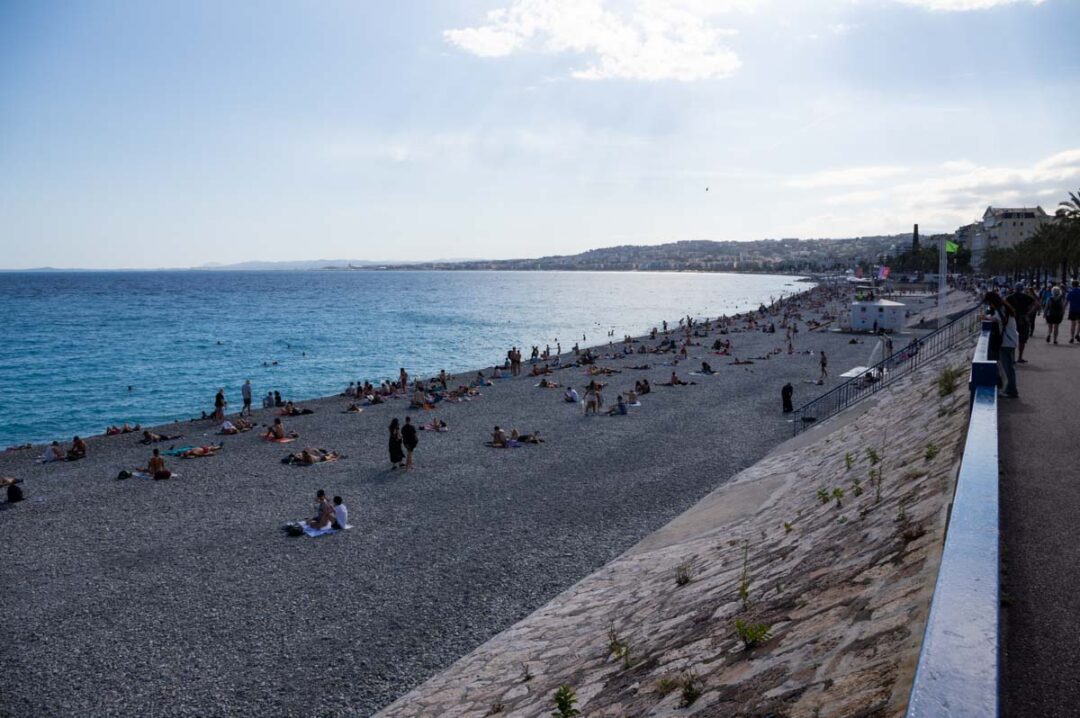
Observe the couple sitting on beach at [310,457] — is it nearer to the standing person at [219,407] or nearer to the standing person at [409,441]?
the standing person at [409,441]

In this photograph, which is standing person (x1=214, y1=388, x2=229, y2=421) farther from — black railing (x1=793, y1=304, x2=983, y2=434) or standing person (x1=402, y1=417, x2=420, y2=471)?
black railing (x1=793, y1=304, x2=983, y2=434)

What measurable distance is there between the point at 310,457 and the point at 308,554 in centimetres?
785

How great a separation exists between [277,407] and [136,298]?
426 ft

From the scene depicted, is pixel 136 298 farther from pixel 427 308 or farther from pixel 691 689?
pixel 691 689

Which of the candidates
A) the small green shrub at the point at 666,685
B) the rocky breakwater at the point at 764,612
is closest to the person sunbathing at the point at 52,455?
the rocky breakwater at the point at 764,612

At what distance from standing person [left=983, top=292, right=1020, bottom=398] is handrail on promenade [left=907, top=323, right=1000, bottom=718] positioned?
6.16 metres

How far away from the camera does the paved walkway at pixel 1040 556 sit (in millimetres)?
3697

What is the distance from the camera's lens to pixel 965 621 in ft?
11.1

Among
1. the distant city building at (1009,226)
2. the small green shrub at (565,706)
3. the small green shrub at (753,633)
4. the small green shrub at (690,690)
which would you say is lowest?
the small green shrub at (565,706)

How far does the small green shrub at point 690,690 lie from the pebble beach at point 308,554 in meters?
4.85

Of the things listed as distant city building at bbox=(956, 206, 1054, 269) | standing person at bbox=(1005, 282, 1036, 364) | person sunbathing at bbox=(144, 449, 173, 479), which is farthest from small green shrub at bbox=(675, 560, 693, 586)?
distant city building at bbox=(956, 206, 1054, 269)

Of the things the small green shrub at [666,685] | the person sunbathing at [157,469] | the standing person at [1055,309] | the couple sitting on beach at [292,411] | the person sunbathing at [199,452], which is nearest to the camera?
the small green shrub at [666,685]

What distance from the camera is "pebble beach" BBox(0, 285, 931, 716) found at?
946cm

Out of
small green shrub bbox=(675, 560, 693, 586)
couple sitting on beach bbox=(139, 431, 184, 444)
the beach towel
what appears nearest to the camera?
small green shrub bbox=(675, 560, 693, 586)
